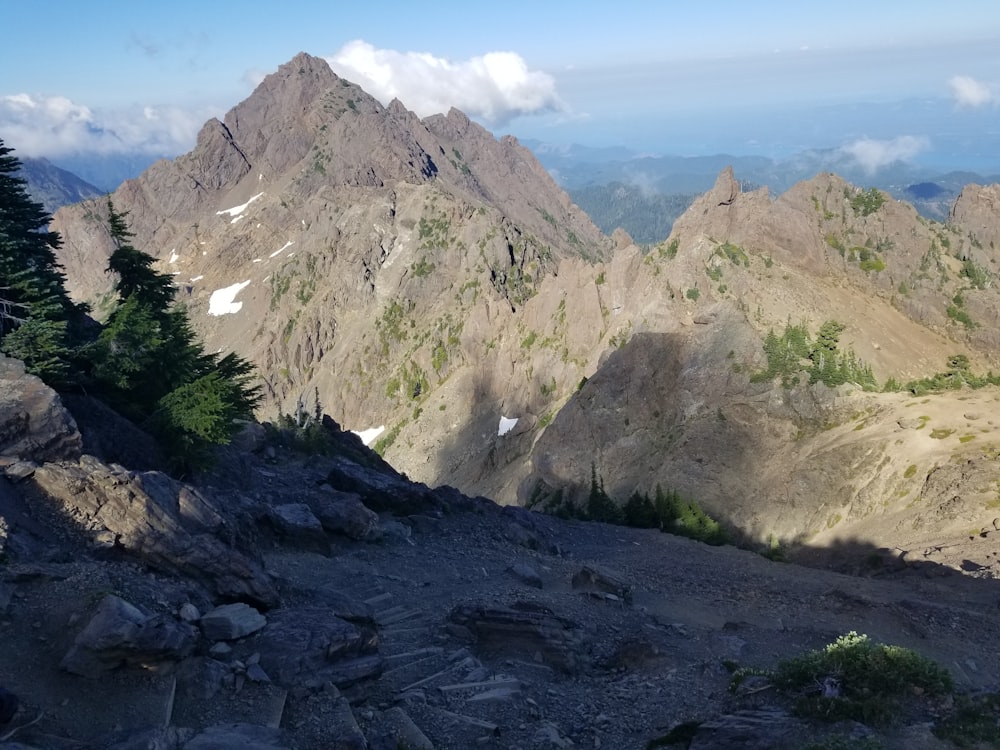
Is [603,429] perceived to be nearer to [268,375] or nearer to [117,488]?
[117,488]

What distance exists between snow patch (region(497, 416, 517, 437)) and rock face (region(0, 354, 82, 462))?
7404 centimetres

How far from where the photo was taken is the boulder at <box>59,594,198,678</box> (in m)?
12.7

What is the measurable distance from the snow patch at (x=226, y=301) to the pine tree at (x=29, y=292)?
522 ft

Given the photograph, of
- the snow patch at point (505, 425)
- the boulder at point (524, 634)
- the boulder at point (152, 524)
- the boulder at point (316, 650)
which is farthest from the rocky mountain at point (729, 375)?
the boulder at point (152, 524)

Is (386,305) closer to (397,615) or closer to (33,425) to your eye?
(33,425)

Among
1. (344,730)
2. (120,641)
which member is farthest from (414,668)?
(120,641)

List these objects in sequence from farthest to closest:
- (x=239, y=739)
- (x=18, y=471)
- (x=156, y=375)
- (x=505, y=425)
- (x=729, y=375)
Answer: (x=505, y=425)
(x=729, y=375)
(x=156, y=375)
(x=18, y=471)
(x=239, y=739)

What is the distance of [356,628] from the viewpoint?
52.8 ft

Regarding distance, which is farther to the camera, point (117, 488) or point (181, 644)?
point (117, 488)

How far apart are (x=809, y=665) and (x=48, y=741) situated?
44.4ft

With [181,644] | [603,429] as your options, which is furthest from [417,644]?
[603,429]

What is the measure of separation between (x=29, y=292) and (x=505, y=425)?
74.2m

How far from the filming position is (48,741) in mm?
11133

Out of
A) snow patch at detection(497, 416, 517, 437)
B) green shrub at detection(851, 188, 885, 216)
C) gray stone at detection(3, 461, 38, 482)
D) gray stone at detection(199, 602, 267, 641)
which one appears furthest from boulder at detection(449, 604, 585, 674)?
snow patch at detection(497, 416, 517, 437)
